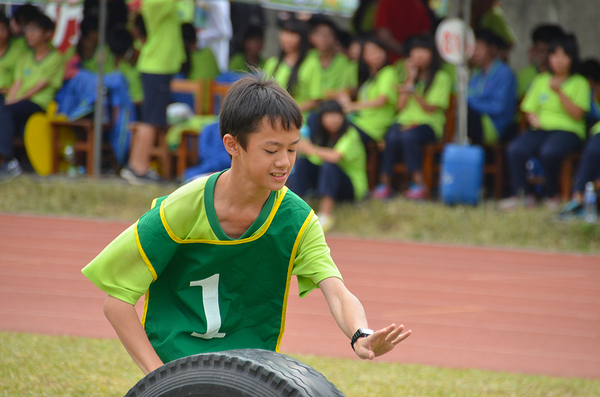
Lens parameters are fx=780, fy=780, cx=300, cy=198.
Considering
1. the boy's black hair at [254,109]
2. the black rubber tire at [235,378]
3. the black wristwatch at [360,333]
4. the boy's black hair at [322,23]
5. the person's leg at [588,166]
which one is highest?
the boy's black hair at [322,23]

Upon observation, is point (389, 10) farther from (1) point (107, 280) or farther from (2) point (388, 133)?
(1) point (107, 280)

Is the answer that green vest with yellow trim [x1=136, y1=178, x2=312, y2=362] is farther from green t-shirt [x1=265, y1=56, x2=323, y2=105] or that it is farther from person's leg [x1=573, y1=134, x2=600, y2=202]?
green t-shirt [x1=265, y1=56, x2=323, y2=105]

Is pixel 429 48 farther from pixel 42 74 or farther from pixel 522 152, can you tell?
pixel 42 74

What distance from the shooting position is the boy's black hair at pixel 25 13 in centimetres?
930

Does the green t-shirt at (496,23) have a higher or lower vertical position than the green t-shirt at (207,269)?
higher

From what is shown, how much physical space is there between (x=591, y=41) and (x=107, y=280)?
29.7 feet

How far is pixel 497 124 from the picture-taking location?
843 centimetres

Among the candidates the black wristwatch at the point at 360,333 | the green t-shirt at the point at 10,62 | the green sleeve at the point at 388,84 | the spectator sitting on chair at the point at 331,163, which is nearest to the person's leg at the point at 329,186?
the spectator sitting on chair at the point at 331,163

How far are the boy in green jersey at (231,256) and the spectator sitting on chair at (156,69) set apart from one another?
6380 mm

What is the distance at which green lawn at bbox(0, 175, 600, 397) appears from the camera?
3.45m

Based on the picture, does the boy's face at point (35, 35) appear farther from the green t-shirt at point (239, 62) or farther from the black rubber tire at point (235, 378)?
the black rubber tire at point (235, 378)

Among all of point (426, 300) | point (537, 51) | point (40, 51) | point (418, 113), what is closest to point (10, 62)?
point (40, 51)

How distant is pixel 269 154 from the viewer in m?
2.24

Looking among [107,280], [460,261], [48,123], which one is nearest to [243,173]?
[107,280]
